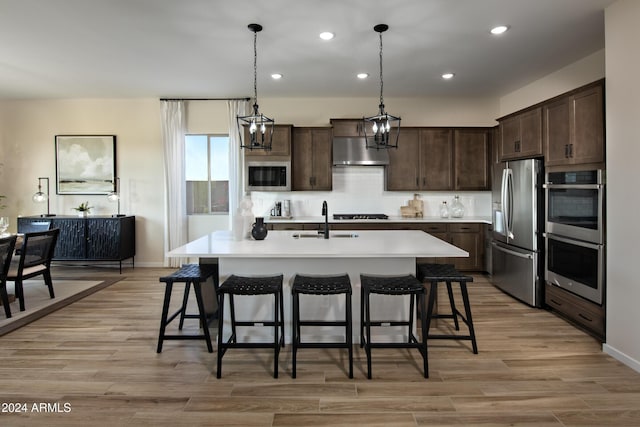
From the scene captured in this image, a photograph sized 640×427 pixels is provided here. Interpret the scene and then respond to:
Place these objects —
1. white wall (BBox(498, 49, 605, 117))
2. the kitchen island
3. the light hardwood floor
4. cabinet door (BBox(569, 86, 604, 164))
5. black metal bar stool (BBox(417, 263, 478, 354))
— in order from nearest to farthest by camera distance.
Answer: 1. the light hardwood floor
2. black metal bar stool (BBox(417, 263, 478, 354))
3. the kitchen island
4. cabinet door (BBox(569, 86, 604, 164))
5. white wall (BBox(498, 49, 605, 117))

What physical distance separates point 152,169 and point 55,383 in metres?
4.18

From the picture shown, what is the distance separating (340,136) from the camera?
5.48 metres

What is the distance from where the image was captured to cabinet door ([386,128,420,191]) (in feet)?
18.3

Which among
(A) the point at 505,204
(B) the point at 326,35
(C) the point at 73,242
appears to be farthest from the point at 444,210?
(C) the point at 73,242

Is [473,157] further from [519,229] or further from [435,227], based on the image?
[519,229]

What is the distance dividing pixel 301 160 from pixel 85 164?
3.68 meters

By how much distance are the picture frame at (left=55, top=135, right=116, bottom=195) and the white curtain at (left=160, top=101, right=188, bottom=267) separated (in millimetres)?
960

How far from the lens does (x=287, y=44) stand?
3652mm

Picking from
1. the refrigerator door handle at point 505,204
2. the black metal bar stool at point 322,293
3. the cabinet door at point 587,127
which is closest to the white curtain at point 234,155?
the black metal bar stool at point 322,293

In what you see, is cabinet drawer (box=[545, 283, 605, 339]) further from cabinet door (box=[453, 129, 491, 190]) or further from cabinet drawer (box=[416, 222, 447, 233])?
cabinet door (box=[453, 129, 491, 190])

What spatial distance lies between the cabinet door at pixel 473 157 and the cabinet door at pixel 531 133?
1.45 m

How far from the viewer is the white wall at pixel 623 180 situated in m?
2.54

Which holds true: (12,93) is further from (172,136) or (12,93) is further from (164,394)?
(164,394)

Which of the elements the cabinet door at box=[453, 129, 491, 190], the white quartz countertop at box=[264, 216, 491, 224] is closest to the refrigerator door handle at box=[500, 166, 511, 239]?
the white quartz countertop at box=[264, 216, 491, 224]
